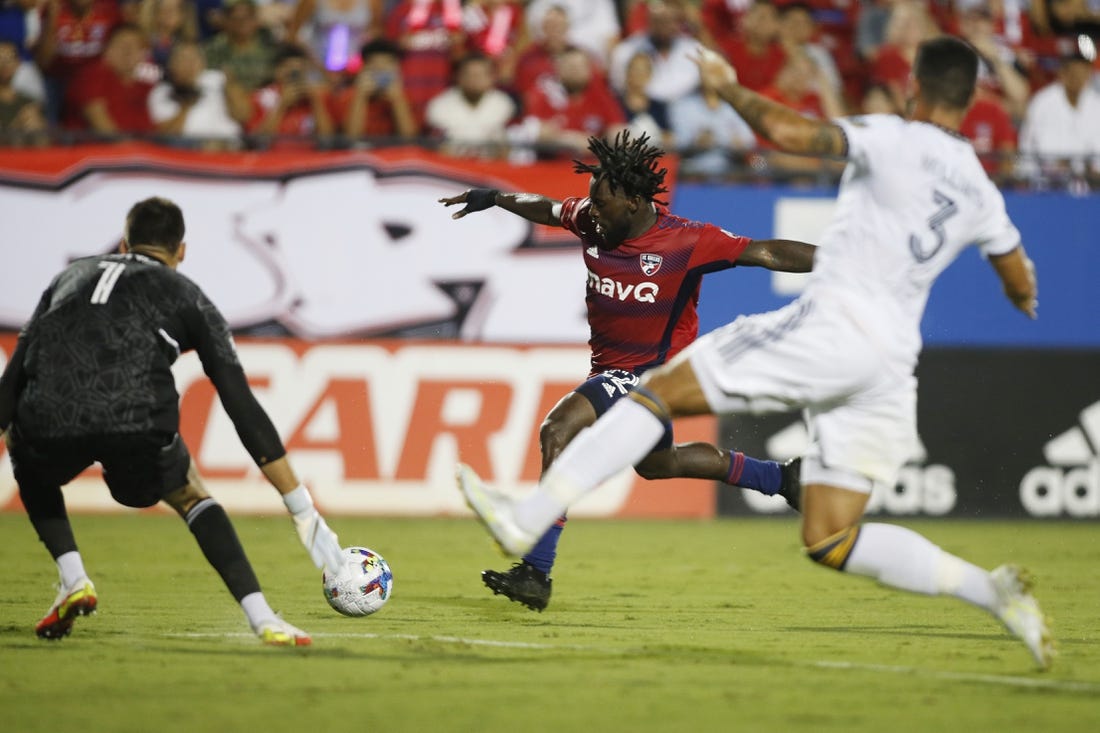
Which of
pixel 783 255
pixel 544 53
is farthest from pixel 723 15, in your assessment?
pixel 783 255

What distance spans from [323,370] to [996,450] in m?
6.12

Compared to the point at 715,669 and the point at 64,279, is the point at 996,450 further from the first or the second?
the point at 64,279

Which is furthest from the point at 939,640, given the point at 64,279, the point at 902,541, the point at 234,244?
the point at 234,244

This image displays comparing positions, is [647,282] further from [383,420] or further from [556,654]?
[383,420]

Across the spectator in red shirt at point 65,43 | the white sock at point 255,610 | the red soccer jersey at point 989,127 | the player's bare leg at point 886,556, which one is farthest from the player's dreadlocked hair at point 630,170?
the spectator in red shirt at point 65,43

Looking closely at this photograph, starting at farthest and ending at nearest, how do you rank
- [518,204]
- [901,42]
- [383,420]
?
[901,42] < [383,420] < [518,204]

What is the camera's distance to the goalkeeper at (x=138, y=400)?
6531 millimetres

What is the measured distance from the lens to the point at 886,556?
637 centimetres

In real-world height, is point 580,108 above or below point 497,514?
below

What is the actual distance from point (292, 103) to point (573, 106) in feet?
8.66

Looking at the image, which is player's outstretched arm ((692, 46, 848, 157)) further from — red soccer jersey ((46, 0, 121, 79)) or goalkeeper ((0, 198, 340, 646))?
red soccer jersey ((46, 0, 121, 79))

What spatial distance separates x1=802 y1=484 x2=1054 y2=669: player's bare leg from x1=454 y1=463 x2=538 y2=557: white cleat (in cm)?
119

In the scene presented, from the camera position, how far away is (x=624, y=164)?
8.20 m

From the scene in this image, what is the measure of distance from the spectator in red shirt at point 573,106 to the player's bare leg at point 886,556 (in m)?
8.79
